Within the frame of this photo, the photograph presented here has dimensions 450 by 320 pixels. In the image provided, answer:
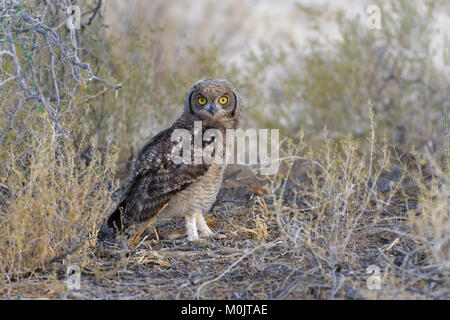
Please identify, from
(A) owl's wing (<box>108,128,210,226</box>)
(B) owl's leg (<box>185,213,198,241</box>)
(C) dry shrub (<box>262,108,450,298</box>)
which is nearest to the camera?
(C) dry shrub (<box>262,108,450,298</box>)

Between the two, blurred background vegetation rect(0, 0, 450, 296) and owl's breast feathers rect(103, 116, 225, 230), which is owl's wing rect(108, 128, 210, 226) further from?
blurred background vegetation rect(0, 0, 450, 296)

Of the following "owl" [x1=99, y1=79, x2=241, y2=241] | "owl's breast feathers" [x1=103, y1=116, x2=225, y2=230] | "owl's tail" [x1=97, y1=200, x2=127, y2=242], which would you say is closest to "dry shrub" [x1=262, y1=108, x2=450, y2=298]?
"owl" [x1=99, y1=79, x2=241, y2=241]

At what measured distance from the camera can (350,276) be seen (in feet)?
12.0

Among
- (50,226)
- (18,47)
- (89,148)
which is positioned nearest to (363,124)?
(89,148)

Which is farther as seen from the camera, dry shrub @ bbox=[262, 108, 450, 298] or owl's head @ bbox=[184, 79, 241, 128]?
owl's head @ bbox=[184, 79, 241, 128]

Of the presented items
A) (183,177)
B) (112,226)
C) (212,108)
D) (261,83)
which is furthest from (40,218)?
(261,83)

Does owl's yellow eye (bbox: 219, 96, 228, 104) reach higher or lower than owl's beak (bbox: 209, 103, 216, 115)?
higher

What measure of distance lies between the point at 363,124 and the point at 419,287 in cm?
540

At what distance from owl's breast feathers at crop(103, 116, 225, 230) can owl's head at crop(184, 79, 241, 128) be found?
15cm

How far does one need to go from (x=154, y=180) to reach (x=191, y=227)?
542 mm

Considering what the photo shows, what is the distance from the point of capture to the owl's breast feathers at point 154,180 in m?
4.78

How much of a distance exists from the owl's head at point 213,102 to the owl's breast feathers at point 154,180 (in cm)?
15

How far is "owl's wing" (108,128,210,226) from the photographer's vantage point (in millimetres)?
4777

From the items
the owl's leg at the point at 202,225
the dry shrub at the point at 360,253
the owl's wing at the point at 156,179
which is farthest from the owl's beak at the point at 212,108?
the dry shrub at the point at 360,253
